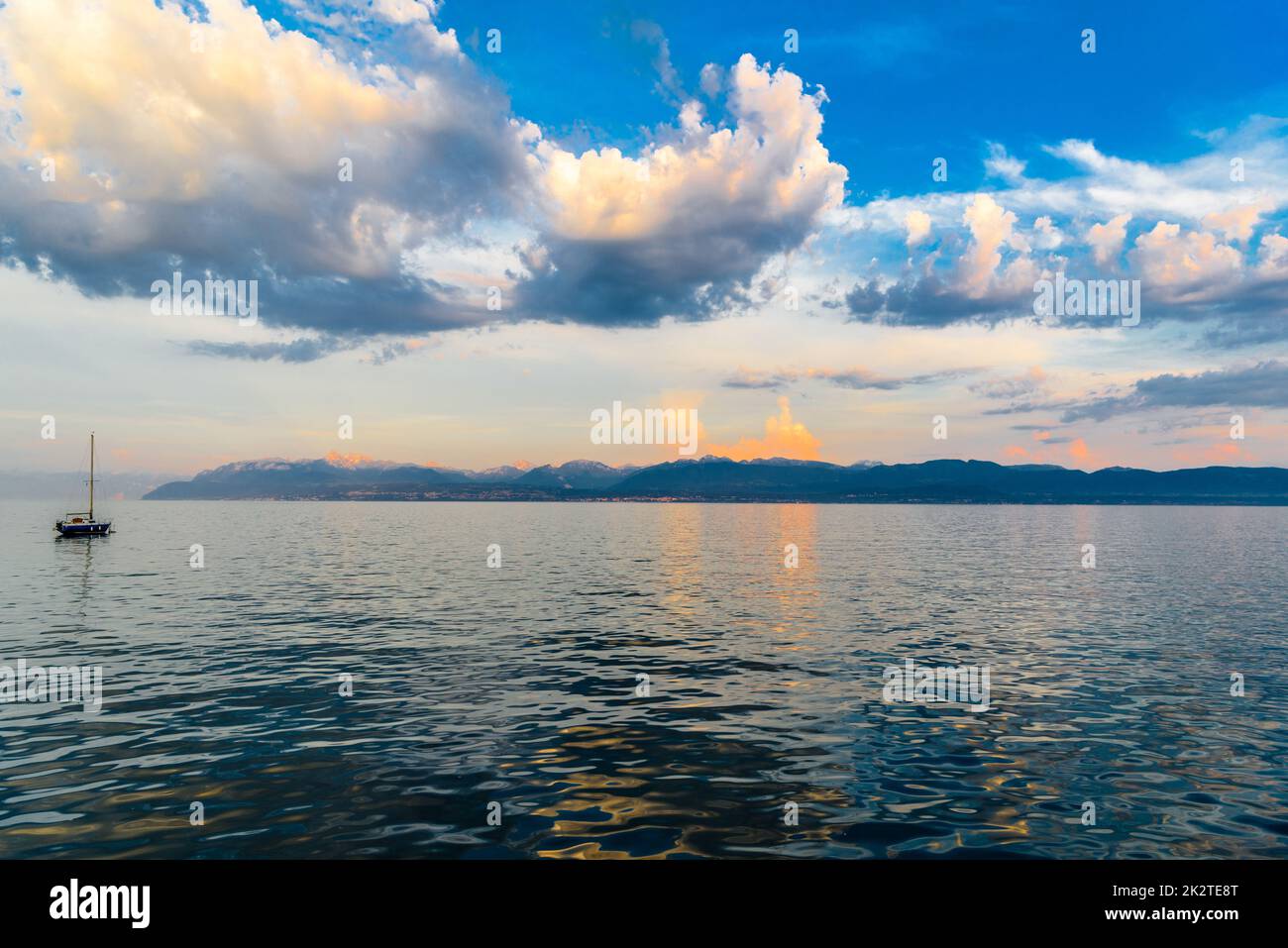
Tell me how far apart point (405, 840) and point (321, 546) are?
123 metres

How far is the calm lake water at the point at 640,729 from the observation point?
17.8 m

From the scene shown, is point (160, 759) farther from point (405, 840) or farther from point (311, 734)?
point (405, 840)

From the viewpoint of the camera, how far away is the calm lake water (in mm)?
17766
